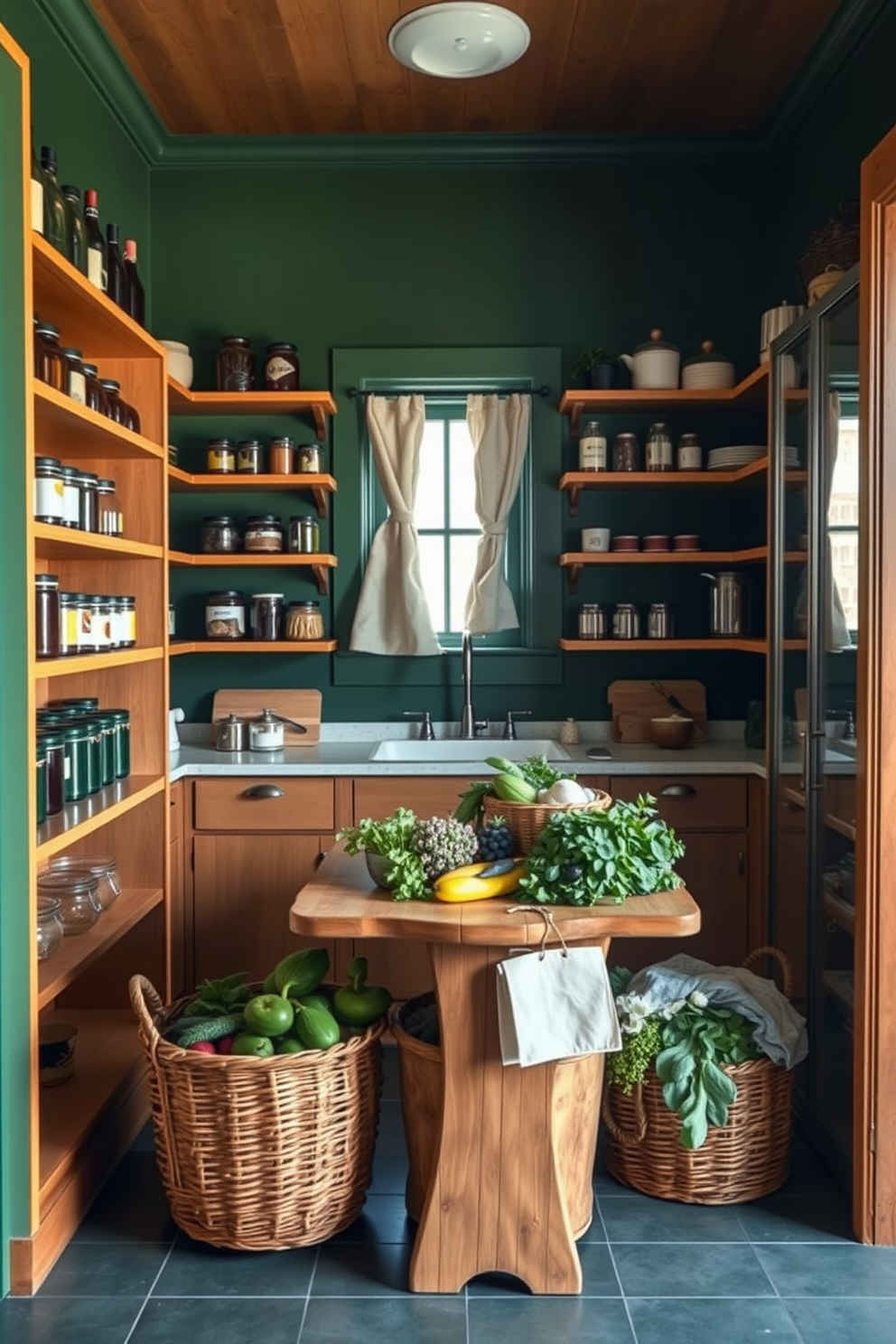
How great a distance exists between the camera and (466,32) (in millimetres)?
3088

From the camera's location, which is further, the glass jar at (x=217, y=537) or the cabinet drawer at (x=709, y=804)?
the glass jar at (x=217, y=537)

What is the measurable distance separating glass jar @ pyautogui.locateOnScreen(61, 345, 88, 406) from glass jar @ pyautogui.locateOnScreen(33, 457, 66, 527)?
0.80 feet

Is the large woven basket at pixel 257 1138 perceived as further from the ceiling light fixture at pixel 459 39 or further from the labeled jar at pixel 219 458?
the ceiling light fixture at pixel 459 39

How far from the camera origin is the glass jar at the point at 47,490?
2.47m

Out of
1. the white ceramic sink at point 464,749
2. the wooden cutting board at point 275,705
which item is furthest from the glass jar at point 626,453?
the wooden cutting board at point 275,705

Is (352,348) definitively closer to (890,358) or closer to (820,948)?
(890,358)

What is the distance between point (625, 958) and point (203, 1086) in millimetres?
1682

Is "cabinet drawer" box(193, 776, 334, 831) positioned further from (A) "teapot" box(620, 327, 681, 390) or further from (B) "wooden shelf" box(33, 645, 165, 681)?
(A) "teapot" box(620, 327, 681, 390)

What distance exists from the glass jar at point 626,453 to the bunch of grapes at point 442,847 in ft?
6.99

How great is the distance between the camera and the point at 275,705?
427 centimetres

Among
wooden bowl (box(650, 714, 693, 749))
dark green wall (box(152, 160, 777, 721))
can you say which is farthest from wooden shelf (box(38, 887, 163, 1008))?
wooden bowl (box(650, 714, 693, 749))

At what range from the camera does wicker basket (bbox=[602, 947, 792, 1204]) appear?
2.67 meters

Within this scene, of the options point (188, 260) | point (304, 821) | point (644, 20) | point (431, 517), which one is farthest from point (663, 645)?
point (188, 260)

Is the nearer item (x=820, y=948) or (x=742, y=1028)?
(x=742, y=1028)
